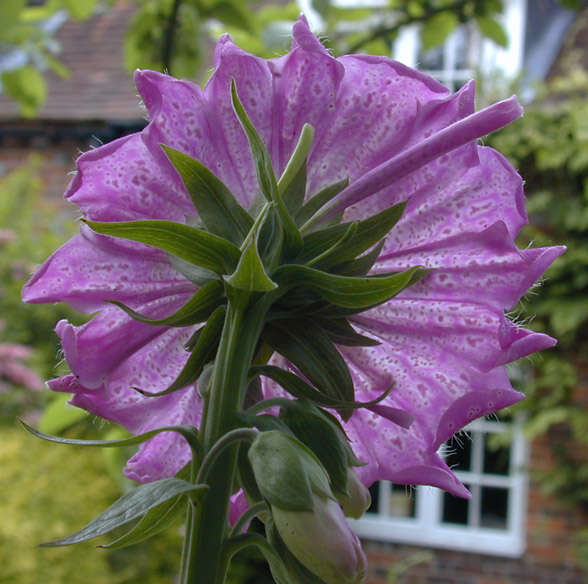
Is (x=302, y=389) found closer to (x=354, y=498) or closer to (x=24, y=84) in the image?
(x=354, y=498)

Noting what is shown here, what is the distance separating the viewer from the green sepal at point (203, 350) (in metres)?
0.32

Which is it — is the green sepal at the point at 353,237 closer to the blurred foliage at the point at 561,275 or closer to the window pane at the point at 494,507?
the blurred foliage at the point at 561,275

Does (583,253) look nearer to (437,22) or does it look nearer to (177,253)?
(437,22)

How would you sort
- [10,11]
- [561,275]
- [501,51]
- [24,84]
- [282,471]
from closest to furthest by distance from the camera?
[282,471], [10,11], [24,84], [561,275], [501,51]

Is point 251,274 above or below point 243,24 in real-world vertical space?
below

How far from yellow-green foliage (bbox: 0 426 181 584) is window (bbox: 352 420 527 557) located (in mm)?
1608

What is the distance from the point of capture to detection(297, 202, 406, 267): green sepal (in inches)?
12.4

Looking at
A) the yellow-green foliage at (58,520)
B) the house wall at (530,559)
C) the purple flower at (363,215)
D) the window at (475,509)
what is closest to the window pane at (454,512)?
the window at (475,509)

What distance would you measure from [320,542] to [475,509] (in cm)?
459

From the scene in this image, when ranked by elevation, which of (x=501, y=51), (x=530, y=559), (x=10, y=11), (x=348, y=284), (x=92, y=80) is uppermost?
(x=501, y=51)

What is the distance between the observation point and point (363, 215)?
0.35 metres

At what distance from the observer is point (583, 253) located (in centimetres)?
397

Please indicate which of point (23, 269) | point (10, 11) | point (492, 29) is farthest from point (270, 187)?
point (23, 269)

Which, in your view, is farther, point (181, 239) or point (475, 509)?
point (475, 509)
